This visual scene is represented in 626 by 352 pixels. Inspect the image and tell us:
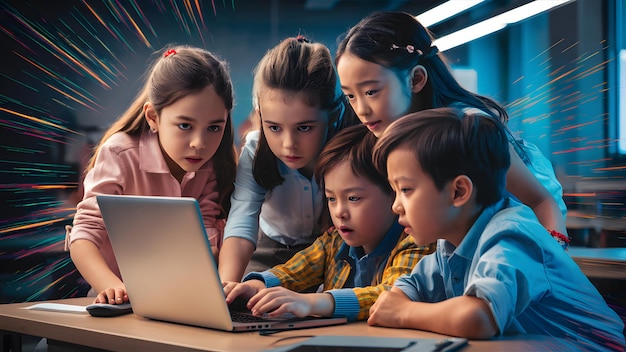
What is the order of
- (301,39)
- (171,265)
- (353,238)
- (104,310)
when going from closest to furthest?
(171,265), (104,310), (353,238), (301,39)

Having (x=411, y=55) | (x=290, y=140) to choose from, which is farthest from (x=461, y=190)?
(x=290, y=140)

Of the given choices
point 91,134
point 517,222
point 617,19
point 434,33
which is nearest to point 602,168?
point 617,19

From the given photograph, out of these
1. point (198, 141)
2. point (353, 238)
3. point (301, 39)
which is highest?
point (301, 39)

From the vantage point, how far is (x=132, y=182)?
199cm

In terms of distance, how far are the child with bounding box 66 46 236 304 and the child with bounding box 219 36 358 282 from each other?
0.09m

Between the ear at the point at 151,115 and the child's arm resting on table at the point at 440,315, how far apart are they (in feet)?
3.35

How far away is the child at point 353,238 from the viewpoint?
1492 millimetres

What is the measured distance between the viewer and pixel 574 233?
6.98ft

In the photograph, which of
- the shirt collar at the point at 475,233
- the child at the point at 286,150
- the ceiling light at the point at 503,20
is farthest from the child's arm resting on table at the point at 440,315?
the ceiling light at the point at 503,20

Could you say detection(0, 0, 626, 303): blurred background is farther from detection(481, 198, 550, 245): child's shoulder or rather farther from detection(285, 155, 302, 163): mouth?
detection(481, 198, 550, 245): child's shoulder

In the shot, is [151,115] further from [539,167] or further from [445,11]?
[539,167]

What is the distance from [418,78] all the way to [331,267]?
0.47 metres

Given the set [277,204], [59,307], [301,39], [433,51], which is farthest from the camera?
[277,204]

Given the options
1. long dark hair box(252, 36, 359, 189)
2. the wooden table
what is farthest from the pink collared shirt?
the wooden table
